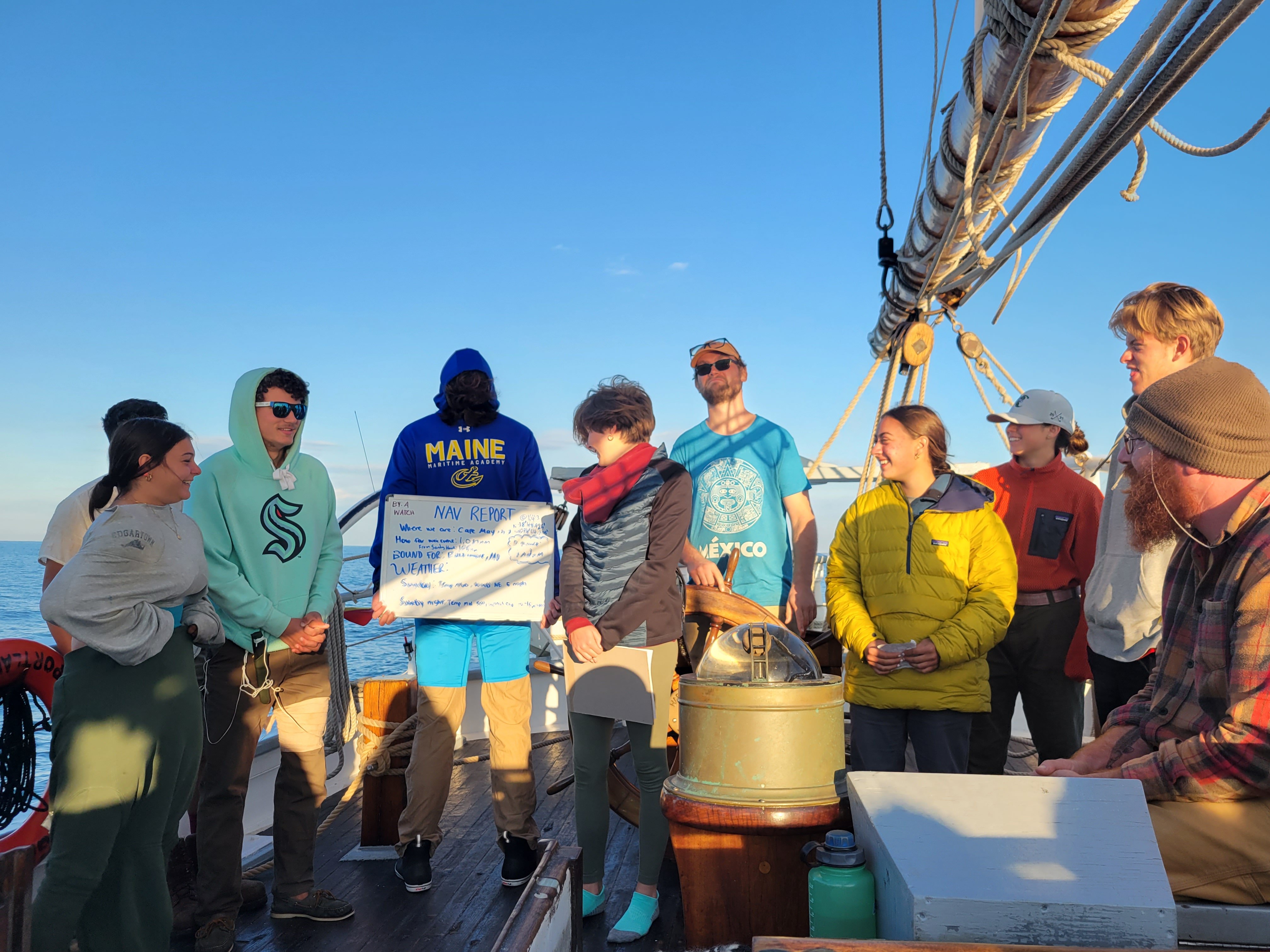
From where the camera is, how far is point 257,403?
299 cm

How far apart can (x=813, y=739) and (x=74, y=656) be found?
1.85 meters

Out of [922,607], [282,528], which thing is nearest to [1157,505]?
[922,607]

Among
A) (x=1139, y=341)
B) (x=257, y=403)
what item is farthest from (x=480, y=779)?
(x=1139, y=341)

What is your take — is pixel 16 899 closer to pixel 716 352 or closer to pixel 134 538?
pixel 134 538

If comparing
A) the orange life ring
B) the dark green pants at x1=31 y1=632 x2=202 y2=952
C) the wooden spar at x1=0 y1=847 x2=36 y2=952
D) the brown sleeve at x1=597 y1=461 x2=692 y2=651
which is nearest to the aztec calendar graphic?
the brown sleeve at x1=597 y1=461 x2=692 y2=651

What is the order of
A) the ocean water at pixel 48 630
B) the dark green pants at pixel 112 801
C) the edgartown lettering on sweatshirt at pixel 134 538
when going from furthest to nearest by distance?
the ocean water at pixel 48 630 → the edgartown lettering on sweatshirt at pixel 134 538 → the dark green pants at pixel 112 801

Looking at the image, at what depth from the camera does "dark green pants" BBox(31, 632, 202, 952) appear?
6.95 ft

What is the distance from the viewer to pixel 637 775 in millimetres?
2854

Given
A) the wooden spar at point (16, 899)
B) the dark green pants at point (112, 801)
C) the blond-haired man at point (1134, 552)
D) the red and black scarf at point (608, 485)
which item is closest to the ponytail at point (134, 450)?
the dark green pants at point (112, 801)

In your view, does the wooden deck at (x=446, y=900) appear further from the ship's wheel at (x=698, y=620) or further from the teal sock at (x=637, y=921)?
the ship's wheel at (x=698, y=620)

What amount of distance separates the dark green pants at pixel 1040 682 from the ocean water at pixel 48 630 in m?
2.65

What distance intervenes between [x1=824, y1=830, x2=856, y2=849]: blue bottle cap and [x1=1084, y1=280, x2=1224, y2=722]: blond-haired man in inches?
57.8

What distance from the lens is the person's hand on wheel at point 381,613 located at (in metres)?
3.21

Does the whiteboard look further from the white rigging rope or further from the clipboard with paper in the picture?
the white rigging rope
